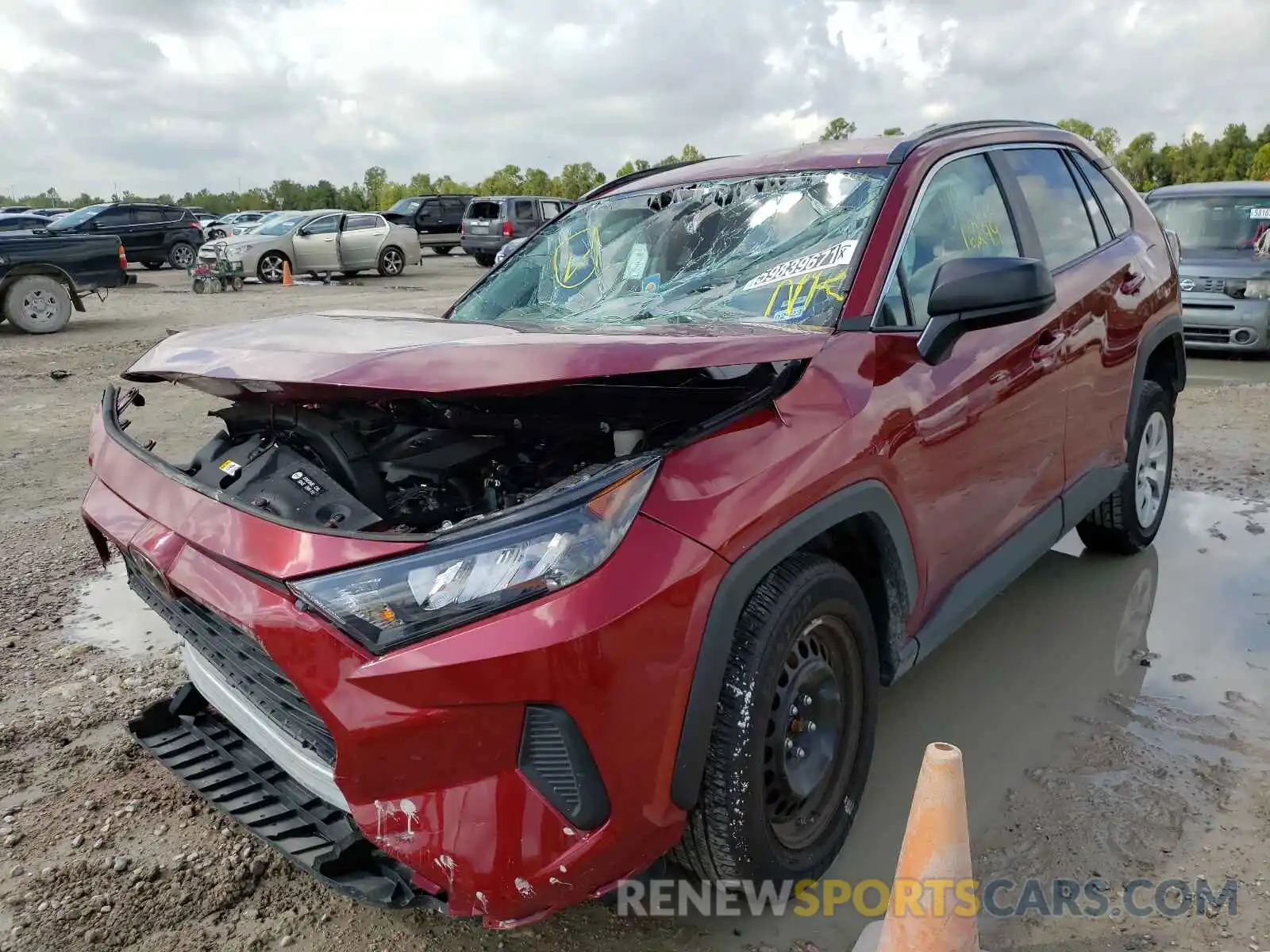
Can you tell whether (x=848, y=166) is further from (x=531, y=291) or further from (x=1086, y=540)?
(x=1086, y=540)

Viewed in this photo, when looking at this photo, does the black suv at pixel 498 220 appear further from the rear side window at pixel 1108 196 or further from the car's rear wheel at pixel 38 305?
the rear side window at pixel 1108 196

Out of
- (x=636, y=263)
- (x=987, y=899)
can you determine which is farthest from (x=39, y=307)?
(x=987, y=899)

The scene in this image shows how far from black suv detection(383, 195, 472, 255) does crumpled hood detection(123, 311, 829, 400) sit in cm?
2761

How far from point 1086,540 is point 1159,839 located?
2.25 metres

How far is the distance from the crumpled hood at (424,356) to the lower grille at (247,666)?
0.52 metres

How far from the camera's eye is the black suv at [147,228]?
829 inches

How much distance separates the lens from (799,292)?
2740 millimetres

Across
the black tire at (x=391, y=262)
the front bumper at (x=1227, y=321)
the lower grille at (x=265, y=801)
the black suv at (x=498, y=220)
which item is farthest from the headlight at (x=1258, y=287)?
the black suv at (x=498, y=220)

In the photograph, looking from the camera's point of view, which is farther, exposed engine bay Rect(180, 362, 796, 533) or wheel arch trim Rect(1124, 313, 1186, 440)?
wheel arch trim Rect(1124, 313, 1186, 440)

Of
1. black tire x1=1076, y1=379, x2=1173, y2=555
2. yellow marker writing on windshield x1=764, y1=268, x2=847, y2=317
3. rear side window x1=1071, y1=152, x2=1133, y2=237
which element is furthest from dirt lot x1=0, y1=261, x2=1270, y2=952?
rear side window x1=1071, y1=152, x2=1133, y2=237

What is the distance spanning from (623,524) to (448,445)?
0.84 metres

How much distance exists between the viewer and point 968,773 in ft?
9.46

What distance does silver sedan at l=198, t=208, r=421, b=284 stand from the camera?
19078 mm

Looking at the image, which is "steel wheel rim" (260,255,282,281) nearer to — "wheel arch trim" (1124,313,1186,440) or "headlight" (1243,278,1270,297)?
"headlight" (1243,278,1270,297)
